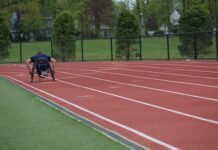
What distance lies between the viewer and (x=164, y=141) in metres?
8.01

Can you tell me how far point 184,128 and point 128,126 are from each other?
1043mm

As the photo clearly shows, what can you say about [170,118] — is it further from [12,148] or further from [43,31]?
[43,31]

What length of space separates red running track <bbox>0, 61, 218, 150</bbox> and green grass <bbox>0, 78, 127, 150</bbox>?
47cm

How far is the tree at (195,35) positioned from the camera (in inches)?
1261

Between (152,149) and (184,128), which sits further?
(184,128)

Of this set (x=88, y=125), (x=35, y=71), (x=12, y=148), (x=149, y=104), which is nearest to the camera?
(x=12, y=148)

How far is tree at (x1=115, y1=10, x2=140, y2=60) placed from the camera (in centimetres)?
3722

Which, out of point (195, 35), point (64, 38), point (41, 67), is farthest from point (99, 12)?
point (41, 67)

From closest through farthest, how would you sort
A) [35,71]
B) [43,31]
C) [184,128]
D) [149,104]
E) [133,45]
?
[184,128]
[149,104]
[35,71]
[133,45]
[43,31]

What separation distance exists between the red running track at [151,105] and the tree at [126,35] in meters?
16.3

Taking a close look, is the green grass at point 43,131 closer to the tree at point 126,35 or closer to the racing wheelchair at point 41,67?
the racing wheelchair at point 41,67

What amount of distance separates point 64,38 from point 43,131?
3079cm

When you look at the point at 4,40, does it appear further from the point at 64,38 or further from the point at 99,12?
the point at 99,12

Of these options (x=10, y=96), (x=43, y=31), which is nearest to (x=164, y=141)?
(x=10, y=96)
